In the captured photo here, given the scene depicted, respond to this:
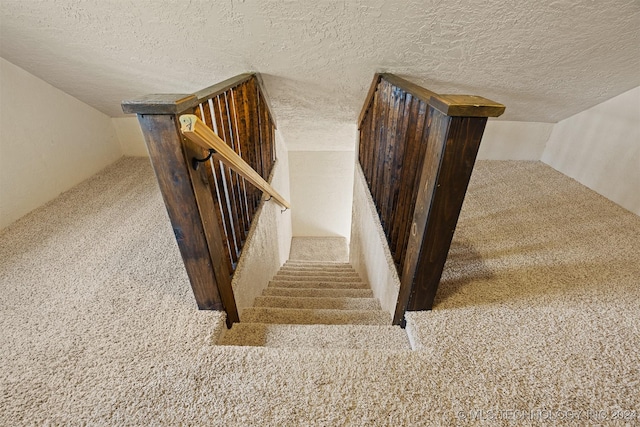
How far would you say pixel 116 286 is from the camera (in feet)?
4.49

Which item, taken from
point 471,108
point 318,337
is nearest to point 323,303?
point 318,337

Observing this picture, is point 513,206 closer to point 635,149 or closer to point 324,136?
point 635,149

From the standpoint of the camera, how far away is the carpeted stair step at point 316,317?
1494 millimetres

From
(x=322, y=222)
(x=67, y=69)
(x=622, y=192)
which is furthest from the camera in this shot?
(x=322, y=222)

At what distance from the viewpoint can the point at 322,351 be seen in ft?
3.43

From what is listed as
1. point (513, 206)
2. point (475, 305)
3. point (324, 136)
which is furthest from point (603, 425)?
point (324, 136)

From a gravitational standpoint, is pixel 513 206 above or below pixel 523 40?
below

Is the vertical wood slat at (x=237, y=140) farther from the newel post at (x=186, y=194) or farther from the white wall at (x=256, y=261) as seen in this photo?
the newel post at (x=186, y=194)

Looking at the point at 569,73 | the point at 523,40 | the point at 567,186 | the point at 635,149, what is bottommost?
the point at 567,186

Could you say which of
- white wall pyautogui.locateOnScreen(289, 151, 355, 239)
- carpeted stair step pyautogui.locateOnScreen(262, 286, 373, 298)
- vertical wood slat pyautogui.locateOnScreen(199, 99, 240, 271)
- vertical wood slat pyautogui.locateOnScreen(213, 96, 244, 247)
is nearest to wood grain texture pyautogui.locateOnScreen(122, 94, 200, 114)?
vertical wood slat pyautogui.locateOnScreen(199, 99, 240, 271)

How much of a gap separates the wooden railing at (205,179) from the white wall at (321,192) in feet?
8.06

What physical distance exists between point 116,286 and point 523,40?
2405mm

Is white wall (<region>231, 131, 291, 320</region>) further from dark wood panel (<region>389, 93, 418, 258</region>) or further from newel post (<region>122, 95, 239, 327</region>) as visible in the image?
dark wood panel (<region>389, 93, 418, 258</region>)

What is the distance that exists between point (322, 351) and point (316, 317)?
486 mm
